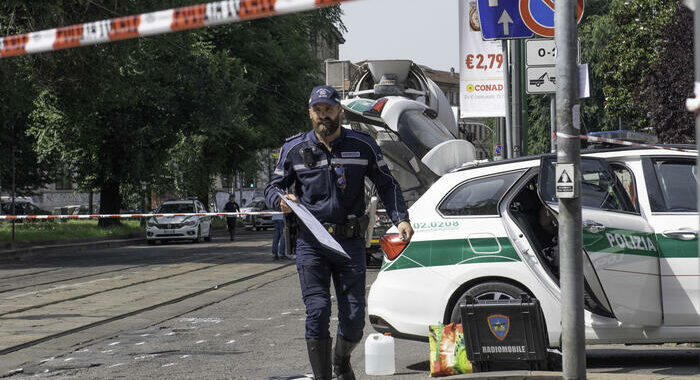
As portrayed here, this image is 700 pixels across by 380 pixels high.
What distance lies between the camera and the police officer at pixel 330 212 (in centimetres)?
647

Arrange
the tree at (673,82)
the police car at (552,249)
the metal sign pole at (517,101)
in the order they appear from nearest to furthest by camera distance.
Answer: the police car at (552,249), the metal sign pole at (517,101), the tree at (673,82)

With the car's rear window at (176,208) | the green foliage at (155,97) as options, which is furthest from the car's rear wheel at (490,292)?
the car's rear window at (176,208)

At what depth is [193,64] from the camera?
126ft

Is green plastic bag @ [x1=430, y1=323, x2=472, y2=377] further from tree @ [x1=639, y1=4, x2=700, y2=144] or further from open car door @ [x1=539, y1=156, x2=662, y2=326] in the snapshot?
tree @ [x1=639, y1=4, x2=700, y2=144]

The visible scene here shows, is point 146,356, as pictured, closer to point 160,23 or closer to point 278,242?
point 160,23

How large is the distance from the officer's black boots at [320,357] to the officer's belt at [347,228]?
2.07 feet

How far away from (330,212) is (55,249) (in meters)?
25.9

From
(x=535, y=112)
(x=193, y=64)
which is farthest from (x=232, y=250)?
(x=535, y=112)

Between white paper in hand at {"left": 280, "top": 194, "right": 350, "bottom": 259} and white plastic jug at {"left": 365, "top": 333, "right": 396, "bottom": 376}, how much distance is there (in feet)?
4.76

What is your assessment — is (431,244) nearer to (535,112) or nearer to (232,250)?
(232,250)

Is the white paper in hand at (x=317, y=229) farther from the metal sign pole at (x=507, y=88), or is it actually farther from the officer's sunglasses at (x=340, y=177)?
the metal sign pole at (x=507, y=88)

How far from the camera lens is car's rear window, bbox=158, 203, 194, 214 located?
3850cm

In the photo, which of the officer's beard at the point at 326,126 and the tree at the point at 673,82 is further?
the tree at the point at 673,82

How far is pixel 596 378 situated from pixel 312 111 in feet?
8.30
